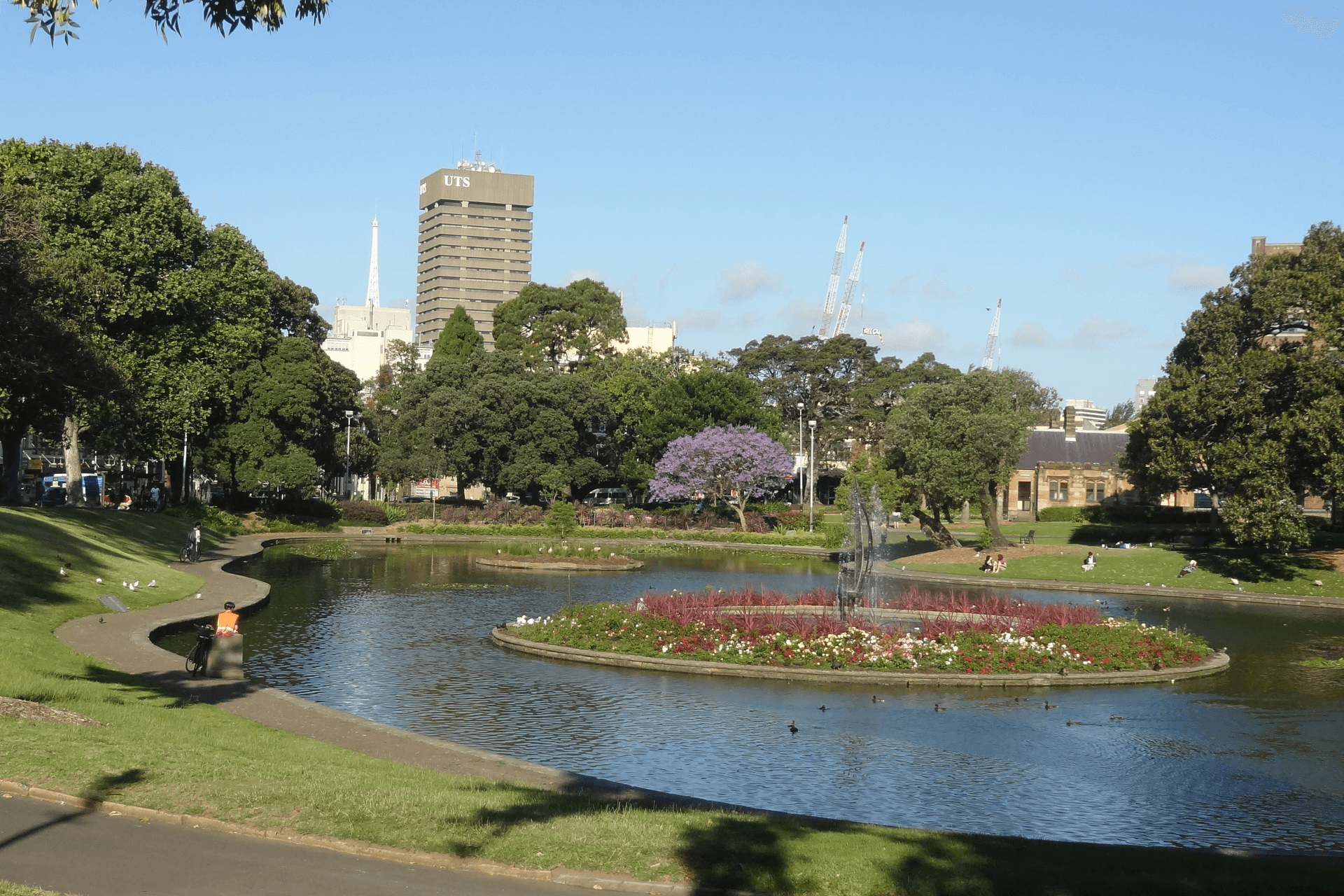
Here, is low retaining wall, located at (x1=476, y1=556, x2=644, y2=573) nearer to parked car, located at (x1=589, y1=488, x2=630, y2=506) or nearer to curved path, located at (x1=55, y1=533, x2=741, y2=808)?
curved path, located at (x1=55, y1=533, x2=741, y2=808)

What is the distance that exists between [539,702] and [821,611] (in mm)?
13443

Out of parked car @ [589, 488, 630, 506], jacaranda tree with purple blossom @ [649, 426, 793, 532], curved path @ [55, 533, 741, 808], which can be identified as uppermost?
jacaranda tree with purple blossom @ [649, 426, 793, 532]

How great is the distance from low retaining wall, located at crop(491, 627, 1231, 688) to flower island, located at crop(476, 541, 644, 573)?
24594 millimetres

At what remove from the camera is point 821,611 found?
34812mm

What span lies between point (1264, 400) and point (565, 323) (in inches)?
2833

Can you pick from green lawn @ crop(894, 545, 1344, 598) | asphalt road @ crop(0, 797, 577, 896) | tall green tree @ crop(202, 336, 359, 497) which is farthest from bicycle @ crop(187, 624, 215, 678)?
tall green tree @ crop(202, 336, 359, 497)

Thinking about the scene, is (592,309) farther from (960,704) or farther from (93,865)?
(93,865)

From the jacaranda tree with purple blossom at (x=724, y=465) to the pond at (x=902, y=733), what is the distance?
1761 inches

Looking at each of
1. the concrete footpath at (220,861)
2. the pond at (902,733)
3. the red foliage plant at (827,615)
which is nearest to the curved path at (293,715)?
the concrete footpath at (220,861)

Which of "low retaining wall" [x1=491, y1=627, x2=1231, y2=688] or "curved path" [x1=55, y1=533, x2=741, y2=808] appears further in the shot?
"low retaining wall" [x1=491, y1=627, x2=1231, y2=688]

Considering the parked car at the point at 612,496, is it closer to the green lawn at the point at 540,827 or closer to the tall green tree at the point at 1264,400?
the tall green tree at the point at 1264,400

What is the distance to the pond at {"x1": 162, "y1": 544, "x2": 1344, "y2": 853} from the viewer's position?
16859 millimetres

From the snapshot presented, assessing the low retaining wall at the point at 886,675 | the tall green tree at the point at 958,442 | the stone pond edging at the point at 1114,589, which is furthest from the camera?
the tall green tree at the point at 958,442

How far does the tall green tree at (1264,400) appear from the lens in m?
48.9
